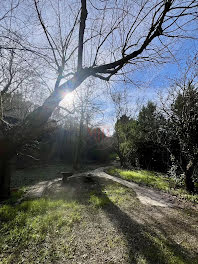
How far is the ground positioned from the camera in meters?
1.88

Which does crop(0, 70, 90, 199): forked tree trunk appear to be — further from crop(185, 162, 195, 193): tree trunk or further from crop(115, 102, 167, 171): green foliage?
crop(115, 102, 167, 171): green foliage

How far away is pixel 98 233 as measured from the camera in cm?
241

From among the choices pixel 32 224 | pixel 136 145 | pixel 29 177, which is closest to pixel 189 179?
pixel 32 224

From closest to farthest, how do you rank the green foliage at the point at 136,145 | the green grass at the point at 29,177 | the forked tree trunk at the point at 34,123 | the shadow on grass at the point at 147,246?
the shadow on grass at the point at 147,246, the forked tree trunk at the point at 34,123, the green grass at the point at 29,177, the green foliage at the point at 136,145

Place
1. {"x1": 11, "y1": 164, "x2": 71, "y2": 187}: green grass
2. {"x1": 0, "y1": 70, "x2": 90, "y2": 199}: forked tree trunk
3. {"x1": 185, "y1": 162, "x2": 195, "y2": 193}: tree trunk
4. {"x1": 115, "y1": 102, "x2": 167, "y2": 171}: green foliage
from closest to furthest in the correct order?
{"x1": 0, "y1": 70, "x2": 90, "y2": 199}: forked tree trunk
{"x1": 185, "y1": 162, "x2": 195, "y2": 193}: tree trunk
{"x1": 11, "y1": 164, "x2": 71, "y2": 187}: green grass
{"x1": 115, "y1": 102, "x2": 167, "y2": 171}: green foliage

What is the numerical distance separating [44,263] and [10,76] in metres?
8.35

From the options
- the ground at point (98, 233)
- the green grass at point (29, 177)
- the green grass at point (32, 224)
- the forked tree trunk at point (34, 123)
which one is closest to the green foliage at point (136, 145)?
the green grass at point (29, 177)

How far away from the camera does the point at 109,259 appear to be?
1830 millimetres

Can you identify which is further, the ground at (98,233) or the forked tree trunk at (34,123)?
the forked tree trunk at (34,123)

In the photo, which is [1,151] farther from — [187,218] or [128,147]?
[128,147]

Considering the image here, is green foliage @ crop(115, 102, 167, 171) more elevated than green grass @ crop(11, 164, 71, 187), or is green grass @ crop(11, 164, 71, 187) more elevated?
green foliage @ crop(115, 102, 167, 171)

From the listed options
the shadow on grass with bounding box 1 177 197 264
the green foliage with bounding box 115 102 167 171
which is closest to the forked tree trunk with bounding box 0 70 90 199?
the shadow on grass with bounding box 1 177 197 264

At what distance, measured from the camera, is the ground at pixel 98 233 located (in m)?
1.88

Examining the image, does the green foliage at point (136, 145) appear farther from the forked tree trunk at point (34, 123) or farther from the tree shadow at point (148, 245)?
the forked tree trunk at point (34, 123)
